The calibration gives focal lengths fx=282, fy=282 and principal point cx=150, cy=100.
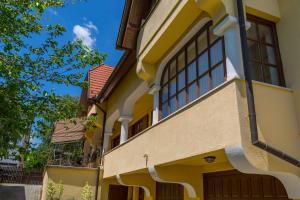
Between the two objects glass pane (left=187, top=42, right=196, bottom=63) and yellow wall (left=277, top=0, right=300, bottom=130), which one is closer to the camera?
yellow wall (left=277, top=0, right=300, bottom=130)

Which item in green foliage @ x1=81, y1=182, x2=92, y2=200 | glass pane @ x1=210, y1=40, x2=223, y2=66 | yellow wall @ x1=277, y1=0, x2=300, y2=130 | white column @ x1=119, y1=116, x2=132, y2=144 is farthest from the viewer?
green foliage @ x1=81, y1=182, x2=92, y2=200

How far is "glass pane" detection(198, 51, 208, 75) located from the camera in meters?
6.65

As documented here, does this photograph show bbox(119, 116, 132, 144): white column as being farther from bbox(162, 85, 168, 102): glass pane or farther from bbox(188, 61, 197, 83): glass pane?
bbox(188, 61, 197, 83): glass pane

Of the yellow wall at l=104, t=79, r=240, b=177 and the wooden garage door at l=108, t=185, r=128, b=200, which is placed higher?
the yellow wall at l=104, t=79, r=240, b=177

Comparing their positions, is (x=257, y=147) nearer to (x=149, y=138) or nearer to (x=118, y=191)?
(x=149, y=138)

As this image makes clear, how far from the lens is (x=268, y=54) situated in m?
6.11

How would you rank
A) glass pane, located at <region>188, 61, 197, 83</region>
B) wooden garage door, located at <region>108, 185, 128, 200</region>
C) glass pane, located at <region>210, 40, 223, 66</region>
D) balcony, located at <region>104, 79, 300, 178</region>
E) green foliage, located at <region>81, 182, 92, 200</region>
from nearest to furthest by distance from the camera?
balcony, located at <region>104, 79, 300, 178</region> < glass pane, located at <region>210, 40, 223, 66</region> < glass pane, located at <region>188, 61, 197, 83</region> < green foliage, located at <region>81, 182, 92, 200</region> < wooden garage door, located at <region>108, 185, 128, 200</region>

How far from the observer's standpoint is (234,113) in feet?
15.5

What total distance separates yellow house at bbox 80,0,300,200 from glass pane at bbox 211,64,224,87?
2 cm

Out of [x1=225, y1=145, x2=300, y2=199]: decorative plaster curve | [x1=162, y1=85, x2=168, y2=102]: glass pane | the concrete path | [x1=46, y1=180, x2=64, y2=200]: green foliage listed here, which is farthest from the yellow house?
the concrete path

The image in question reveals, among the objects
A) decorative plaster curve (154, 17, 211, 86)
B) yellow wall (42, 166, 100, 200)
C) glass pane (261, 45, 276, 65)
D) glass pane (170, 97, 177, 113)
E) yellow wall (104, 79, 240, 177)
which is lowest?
yellow wall (42, 166, 100, 200)

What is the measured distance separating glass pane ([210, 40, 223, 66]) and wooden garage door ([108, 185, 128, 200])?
35.0ft

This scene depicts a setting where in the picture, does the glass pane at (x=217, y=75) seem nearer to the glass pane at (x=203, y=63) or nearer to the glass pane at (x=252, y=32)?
the glass pane at (x=203, y=63)

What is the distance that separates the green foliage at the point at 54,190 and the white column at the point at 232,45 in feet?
30.0
